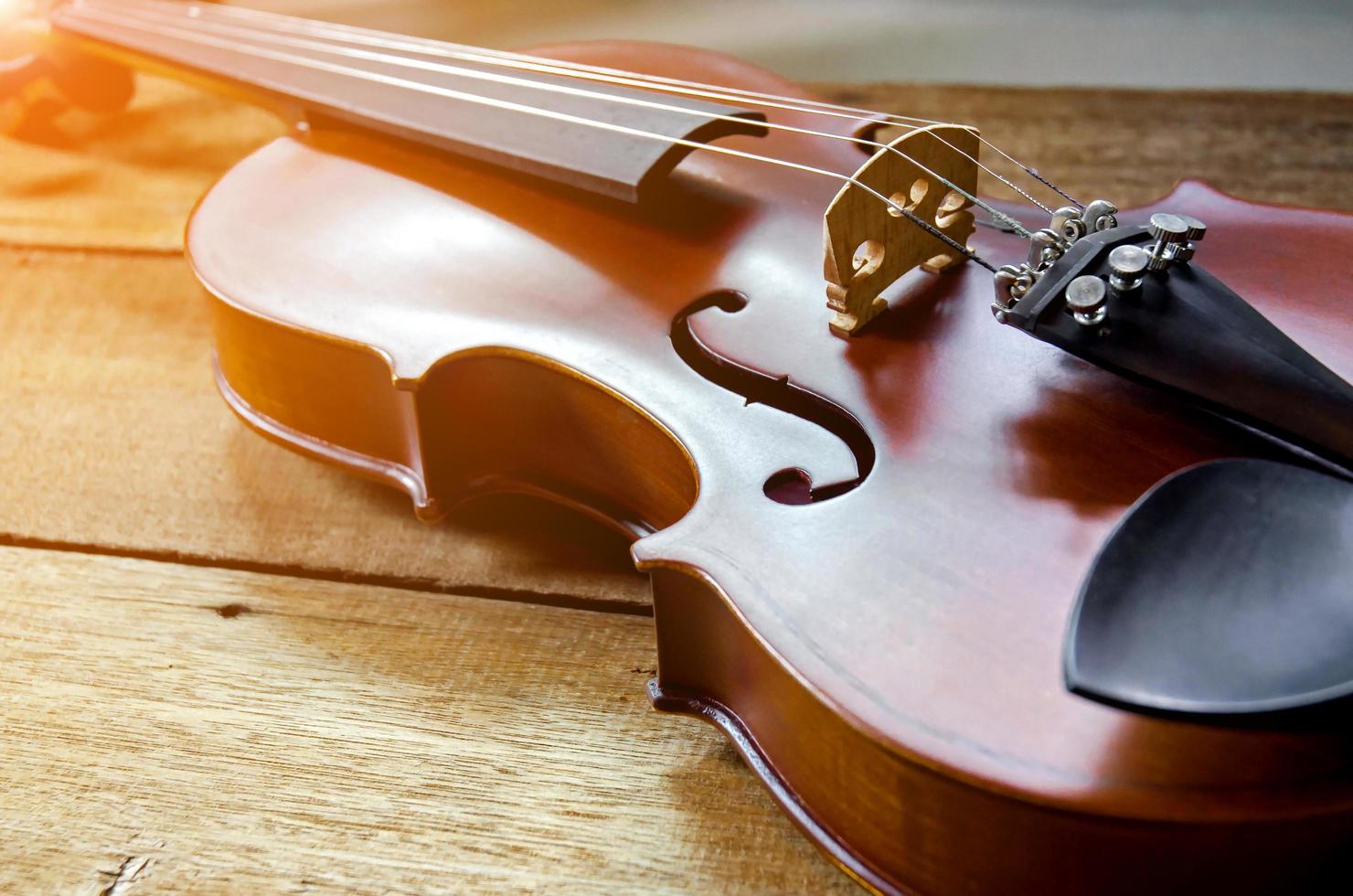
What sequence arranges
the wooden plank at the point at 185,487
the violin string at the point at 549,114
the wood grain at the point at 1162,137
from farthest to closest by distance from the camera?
the wood grain at the point at 1162,137 < the wooden plank at the point at 185,487 < the violin string at the point at 549,114

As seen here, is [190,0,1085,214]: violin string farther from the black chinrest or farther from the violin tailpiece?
the black chinrest

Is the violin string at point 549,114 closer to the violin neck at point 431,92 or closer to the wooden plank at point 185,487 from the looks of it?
the violin neck at point 431,92

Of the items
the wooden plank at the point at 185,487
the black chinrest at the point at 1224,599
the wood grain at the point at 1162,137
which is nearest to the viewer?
the black chinrest at the point at 1224,599

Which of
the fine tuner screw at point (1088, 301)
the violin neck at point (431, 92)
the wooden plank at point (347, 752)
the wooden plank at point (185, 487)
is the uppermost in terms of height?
the violin neck at point (431, 92)

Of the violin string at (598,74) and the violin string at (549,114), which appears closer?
the violin string at (549,114)

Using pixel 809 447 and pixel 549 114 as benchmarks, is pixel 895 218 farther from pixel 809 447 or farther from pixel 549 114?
pixel 549 114

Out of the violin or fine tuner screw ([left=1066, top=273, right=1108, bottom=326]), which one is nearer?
the violin

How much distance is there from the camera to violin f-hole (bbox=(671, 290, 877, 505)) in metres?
0.71

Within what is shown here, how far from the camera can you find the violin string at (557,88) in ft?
2.70

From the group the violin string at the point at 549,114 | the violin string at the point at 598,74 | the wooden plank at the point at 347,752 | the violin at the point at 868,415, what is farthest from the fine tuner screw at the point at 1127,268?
the wooden plank at the point at 347,752

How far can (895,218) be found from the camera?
0.80m

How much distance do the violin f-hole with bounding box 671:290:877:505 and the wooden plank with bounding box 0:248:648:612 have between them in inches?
8.1

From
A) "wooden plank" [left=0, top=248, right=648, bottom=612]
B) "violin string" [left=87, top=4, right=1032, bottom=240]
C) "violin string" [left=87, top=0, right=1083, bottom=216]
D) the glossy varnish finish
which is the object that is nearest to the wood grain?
"violin string" [left=87, top=0, right=1083, bottom=216]

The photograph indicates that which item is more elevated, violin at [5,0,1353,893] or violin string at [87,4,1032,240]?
violin string at [87,4,1032,240]
